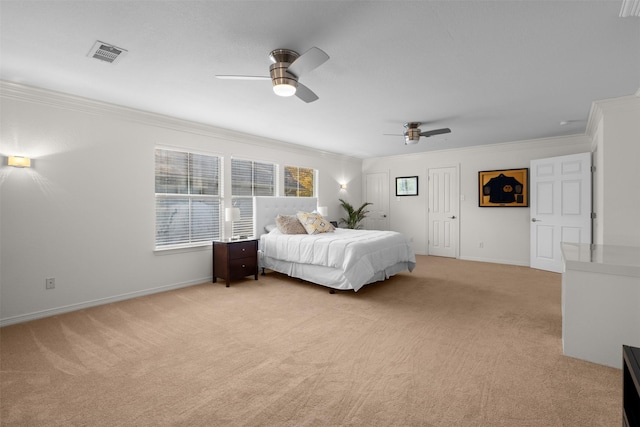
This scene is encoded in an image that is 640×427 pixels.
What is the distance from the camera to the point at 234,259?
183 inches

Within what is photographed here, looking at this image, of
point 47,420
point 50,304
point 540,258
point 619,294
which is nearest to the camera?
point 47,420

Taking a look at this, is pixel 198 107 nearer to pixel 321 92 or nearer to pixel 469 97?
pixel 321 92

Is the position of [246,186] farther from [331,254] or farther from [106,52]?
[106,52]

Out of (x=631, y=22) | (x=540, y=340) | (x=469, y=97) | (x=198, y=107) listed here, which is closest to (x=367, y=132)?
(x=469, y=97)

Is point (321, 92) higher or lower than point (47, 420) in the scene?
higher

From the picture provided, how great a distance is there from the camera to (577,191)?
199 inches

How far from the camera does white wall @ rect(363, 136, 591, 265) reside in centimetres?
590

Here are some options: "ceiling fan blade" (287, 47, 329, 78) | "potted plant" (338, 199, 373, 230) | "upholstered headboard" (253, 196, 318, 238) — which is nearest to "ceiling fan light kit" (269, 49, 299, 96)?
"ceiling fan blade" (287, 47, 329, 78)

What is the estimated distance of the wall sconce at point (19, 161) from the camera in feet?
10.1

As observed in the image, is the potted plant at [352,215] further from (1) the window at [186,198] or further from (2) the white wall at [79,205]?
(2) the white wall at [79,205]

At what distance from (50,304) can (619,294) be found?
538 centimetres

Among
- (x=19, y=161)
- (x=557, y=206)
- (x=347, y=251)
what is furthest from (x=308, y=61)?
(x=557, y=206)

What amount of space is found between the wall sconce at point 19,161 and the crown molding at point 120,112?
624 millimetres

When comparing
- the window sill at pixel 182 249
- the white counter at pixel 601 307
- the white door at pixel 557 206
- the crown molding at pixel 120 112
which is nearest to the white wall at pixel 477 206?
the white door at pixel 557 206
